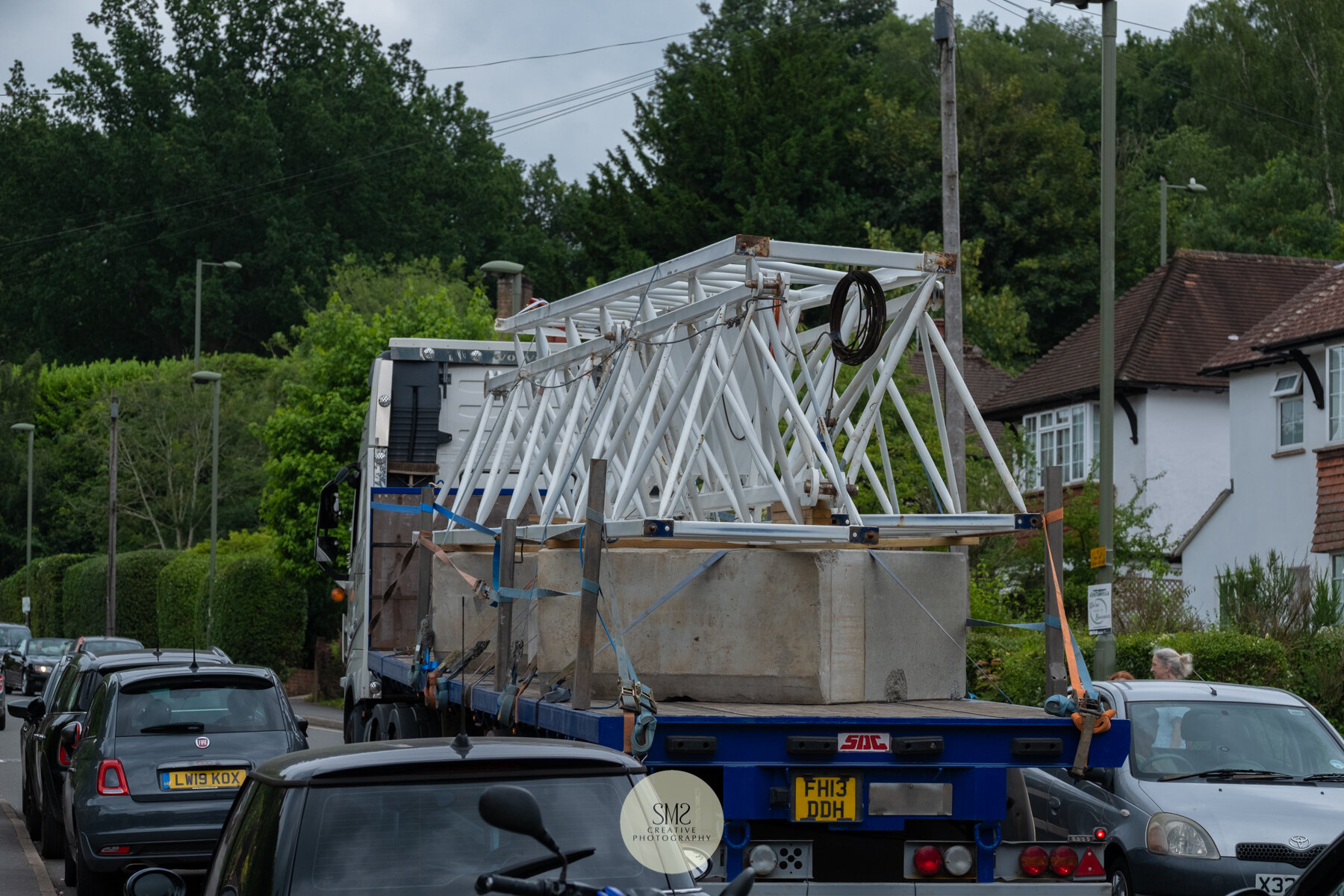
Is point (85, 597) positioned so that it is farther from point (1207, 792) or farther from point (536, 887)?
point (536, 887)

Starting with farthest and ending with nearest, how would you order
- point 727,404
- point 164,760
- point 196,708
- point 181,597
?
1. point 181,597
2. point 196,708
3. point 164,760
4. point 727,404

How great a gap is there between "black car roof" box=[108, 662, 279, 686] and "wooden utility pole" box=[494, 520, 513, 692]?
3286mm

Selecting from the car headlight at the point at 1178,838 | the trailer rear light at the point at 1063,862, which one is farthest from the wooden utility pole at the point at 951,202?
the trailer rear light at the point at 1063,862

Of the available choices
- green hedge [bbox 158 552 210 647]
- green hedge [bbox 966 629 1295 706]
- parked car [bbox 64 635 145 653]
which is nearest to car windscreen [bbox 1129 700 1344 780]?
green hedge [bbox 966 629 1295 706]

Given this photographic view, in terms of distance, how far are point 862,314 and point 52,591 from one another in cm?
5737

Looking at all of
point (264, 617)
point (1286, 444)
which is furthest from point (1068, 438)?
point (264, 617)

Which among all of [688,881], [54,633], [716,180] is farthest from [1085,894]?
[54,633]

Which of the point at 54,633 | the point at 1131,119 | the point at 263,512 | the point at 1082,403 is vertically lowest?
the point at 54,633

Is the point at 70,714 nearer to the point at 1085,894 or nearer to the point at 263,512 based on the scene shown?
the point at 1085,894

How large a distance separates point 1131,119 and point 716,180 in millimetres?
23153

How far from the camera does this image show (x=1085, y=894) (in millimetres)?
7695

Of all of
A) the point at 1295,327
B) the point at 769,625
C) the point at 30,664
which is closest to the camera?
the point at 769,625

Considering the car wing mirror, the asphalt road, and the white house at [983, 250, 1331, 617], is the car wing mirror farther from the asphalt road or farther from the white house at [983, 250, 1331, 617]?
the white house at [983, 250, 1331, 617]

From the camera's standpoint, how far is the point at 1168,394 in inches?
1394
